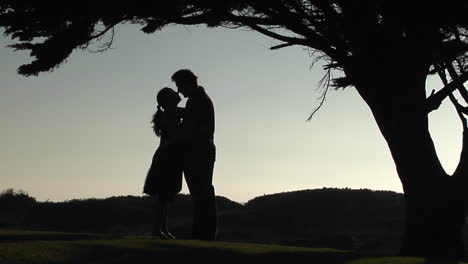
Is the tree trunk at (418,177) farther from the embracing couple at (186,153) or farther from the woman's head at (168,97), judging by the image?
the woman's head at (168,97)

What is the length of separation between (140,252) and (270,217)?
1452 centimetres

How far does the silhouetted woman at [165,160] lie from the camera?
9.77 metres

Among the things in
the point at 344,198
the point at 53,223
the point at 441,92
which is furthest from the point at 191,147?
the point at 344,198

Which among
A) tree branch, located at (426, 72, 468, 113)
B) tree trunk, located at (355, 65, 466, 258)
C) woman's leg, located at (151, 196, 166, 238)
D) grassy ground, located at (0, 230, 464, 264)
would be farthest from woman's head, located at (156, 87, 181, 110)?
tree branch, located at (426, 72, 468, 113)

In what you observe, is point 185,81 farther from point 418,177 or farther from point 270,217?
point 270,217

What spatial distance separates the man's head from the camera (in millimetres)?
9570

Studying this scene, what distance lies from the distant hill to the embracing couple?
839 centimetres

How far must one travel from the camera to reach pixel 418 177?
Result: 11.7m

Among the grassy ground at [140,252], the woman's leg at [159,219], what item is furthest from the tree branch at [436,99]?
the woman's leg at [159,219]

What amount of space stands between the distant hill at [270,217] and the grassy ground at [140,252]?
9.45 meters

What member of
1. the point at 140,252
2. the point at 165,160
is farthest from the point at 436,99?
the point at 140,252

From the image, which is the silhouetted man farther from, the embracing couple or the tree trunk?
the tree trunk

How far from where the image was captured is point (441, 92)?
12289mm

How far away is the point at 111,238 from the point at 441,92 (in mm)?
5810
